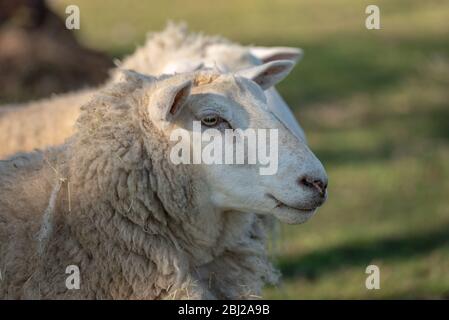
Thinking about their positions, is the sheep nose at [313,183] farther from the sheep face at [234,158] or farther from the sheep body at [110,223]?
the sheep body at [110,223]

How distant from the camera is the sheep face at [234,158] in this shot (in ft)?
13.8

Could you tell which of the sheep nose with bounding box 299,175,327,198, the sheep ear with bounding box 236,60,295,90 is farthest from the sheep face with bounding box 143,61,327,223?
the sheep ear with bounding box 236,60,295,90

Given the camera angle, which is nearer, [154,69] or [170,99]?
[170,99]

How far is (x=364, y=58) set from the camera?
16719mm

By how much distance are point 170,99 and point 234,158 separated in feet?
1.27

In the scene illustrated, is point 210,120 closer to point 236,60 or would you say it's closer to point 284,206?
point 284,206

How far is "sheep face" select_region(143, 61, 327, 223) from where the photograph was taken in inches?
166

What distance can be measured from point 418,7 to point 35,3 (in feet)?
39.7

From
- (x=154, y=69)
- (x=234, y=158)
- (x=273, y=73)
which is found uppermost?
(x=154, y=69)

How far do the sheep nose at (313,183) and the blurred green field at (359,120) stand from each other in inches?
Result: 90.0

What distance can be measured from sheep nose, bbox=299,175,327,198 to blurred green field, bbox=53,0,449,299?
229 centimetres

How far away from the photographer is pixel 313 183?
4227mm

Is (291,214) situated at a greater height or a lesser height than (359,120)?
lesser

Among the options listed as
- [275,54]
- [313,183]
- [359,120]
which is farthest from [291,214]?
[359,120]
